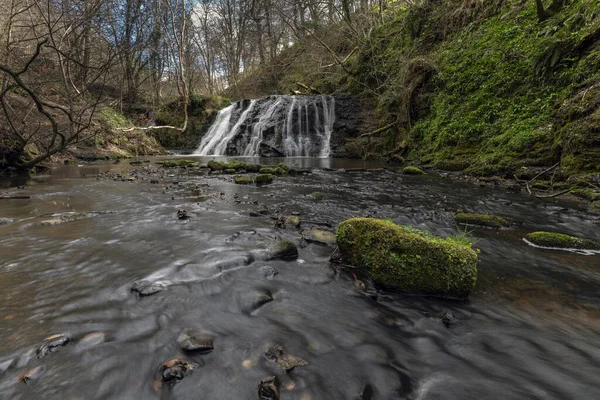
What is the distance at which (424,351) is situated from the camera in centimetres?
216

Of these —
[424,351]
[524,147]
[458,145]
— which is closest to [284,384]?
[424,351]

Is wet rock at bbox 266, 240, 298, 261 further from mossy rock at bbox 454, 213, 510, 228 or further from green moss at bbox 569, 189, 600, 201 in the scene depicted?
green moss at bbox 569, 189, 600, 201

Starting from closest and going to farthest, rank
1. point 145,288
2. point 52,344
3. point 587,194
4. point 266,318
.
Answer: point 52,344 → point 266,318 → point 145,288 → point 587,194

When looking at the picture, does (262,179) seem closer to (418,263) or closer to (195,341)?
(418,263)

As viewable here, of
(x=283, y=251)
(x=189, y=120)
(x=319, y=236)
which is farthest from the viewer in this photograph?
(x=189, y=120)

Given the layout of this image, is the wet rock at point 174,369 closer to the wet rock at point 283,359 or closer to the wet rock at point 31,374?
the wet rock at point 283,359

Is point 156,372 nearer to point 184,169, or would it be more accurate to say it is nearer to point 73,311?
point 73,311

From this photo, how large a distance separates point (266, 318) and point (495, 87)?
12198 mm

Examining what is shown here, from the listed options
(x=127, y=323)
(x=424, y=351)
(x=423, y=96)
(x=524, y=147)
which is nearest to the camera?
(x=424, y=351)

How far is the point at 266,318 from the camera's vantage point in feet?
8.27

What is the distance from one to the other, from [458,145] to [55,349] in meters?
12.5

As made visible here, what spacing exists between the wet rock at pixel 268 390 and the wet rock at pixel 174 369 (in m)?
0.49

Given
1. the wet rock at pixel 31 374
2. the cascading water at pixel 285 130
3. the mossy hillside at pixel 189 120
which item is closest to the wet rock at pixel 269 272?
Result: the wet rock at pixel 31 374

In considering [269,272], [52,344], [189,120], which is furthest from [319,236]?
[189,120]
